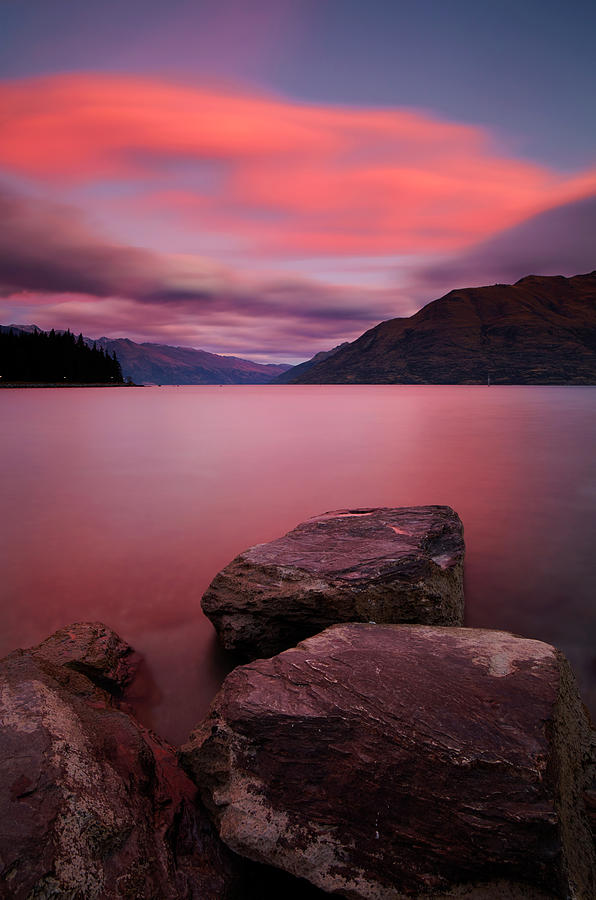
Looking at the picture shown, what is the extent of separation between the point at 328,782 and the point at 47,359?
5009 inches

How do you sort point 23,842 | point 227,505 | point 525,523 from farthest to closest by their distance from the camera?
point 227,505 → point 525,523 → point 23,842

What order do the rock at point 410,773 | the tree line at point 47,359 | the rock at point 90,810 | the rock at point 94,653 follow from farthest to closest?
the tree line at point 47,359 → the rock at point 94,653 → the rock at point 410,773 → the rock at point 90,810

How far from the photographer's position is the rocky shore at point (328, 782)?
2193 mm

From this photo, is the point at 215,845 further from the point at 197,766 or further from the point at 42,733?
the point at 42,733

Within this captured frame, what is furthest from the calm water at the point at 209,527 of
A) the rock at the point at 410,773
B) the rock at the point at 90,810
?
the rock at the point at 410,773

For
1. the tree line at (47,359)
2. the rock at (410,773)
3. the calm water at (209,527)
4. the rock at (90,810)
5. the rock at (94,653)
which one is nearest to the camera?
the rock at (90,810)

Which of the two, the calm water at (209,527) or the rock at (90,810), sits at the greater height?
the rock at (90,810)

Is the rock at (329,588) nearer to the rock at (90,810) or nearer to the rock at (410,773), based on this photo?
the rock at (410,773)

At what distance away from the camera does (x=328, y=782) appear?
8.29ft

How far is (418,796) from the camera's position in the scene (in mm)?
2371

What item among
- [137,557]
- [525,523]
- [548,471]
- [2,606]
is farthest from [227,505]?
[548,471]

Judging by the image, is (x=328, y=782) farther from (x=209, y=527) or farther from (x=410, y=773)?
(x=209, y=527)

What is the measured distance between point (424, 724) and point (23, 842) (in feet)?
7.01

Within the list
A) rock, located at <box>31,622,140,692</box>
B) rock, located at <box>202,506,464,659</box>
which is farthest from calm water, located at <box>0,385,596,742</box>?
rock, located at <box>202,506,464,659</box>
